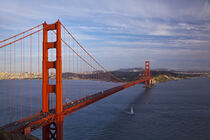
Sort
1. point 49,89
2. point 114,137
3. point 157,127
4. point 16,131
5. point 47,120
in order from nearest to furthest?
point 16,131 → point 47,120 → point 49,89 → point 114,137 → point 157,127

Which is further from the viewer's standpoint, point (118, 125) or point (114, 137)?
point (118, 125)

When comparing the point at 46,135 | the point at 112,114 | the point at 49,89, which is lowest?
the point at 112,114

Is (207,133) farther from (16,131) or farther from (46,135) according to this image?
(16,131)

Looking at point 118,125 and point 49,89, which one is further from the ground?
point 49,89

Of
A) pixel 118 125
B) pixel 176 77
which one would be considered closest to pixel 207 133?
pixel 118 125

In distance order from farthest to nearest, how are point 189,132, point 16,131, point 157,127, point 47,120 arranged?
point 157,127
point 189,132
point 47,120
point 16,131

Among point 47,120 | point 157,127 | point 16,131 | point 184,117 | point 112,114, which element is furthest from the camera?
point 112,114

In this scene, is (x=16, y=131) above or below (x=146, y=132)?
above

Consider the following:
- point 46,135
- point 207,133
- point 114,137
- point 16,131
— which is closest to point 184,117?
point 207,133

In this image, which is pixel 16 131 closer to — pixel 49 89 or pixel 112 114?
pixel 49 89
